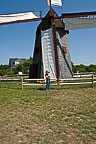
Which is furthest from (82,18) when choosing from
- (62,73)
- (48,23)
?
(62,73)

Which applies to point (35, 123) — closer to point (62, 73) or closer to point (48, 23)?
point (62, 73)

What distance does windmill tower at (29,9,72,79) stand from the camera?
46.3ft

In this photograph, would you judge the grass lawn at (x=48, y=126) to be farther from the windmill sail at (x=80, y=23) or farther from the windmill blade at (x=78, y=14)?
the windmill blade at (x=78, y=14)

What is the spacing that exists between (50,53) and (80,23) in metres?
4.41

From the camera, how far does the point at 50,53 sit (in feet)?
46.7

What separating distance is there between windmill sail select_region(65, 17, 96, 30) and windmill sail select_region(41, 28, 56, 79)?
6.92ft

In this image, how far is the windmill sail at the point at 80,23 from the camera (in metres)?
14.8

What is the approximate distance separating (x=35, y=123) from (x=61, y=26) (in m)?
13.1

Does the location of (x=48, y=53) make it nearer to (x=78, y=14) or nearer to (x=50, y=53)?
(x=50, y=53)

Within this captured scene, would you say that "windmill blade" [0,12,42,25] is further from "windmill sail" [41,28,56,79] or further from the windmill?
"windmill sail" [41,28,56,79]

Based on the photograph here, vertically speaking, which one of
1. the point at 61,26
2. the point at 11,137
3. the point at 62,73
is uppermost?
the point at 61,26

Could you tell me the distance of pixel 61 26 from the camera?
1573 cm

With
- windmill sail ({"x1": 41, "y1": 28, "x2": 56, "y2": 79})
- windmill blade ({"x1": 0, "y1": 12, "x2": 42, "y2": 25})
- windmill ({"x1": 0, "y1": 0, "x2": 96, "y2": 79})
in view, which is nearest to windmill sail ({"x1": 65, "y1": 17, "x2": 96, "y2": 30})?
windmill ({"x1": 0, "y1": 0, "x2": 96, "y2": 79})

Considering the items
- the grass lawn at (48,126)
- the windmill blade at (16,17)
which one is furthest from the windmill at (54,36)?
the grass lawn at (48,126)
